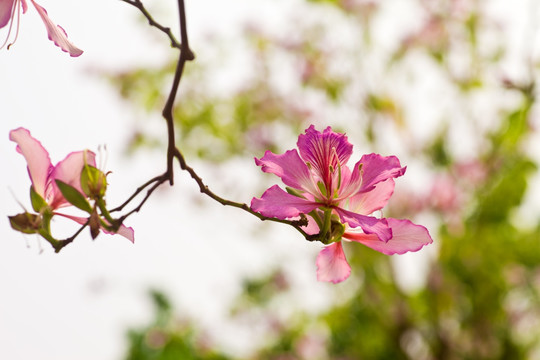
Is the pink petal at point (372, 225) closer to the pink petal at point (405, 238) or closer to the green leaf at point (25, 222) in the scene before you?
the pink petal at point (405, 238)

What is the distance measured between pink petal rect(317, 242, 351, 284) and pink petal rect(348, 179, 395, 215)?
0.03 meters

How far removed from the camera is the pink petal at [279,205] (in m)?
0.39

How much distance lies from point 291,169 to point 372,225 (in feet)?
0.22

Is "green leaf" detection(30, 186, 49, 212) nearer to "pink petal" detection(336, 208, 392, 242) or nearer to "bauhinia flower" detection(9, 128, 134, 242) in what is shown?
"bauhinia flower" detection(9, 128, 134, 242)

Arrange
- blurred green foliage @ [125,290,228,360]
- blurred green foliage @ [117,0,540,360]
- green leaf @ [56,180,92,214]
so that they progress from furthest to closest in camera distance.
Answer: blurred green foliage @ [125,290,228,360] → blurred green foliage @ [117,0,540,360] → green leaf @ [56,180,92,214]

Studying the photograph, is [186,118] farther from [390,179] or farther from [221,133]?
[390,179]

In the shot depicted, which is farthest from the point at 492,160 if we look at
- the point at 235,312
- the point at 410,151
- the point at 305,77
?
the point at 235,312

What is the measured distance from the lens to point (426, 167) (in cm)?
206

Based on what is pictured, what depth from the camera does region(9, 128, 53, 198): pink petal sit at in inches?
15.6

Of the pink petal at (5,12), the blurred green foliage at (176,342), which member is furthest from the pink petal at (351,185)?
the blurred green foliage at (176,342)

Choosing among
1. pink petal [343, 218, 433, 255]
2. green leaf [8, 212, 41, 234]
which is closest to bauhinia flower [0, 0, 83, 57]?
green leaf [8, 212, 41, 234]

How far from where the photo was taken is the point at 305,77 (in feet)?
6.72

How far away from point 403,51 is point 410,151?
328mm

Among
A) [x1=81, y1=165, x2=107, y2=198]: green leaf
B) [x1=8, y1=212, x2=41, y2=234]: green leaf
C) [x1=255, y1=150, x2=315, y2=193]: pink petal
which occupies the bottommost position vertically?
[x1=8, y1=212, x2=41, y2=234]: green leaf
